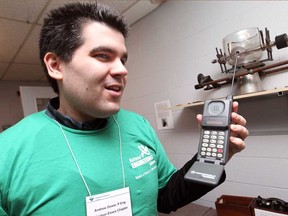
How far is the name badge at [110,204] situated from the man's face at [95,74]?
268mm

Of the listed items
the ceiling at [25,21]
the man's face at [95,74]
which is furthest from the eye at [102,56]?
the ceiling at [25,21]

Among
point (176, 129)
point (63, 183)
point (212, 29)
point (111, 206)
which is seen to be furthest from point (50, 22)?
point (176, 129)

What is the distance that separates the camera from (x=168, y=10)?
1896 millimetres

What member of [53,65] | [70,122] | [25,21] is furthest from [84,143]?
[25,21]

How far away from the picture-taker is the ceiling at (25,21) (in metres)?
1.68

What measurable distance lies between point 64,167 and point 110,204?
19 centimetres

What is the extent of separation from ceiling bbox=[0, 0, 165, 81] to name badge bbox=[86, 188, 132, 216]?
1.58 meters

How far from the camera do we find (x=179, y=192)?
794 millimetres

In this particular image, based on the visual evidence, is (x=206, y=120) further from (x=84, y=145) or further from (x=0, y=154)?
(x=0, y=154)

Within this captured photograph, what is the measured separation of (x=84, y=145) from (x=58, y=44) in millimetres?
372

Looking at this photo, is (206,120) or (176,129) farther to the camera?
(176,129)

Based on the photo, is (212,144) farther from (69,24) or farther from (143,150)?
(69,24)

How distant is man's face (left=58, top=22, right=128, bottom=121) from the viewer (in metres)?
0.72

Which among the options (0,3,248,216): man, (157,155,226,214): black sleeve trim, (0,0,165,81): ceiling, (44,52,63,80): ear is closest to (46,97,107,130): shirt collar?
(0,3,248,216): man
